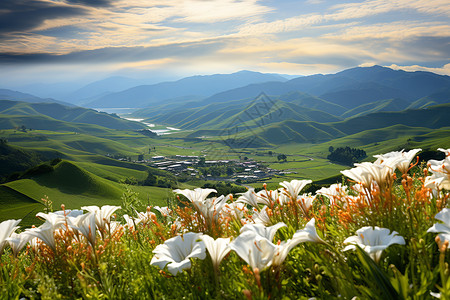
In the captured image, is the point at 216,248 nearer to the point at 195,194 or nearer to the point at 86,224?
the point at 195,194

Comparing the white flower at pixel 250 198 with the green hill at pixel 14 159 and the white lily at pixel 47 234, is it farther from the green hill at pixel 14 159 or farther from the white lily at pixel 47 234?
the green hill at pixel 14 159

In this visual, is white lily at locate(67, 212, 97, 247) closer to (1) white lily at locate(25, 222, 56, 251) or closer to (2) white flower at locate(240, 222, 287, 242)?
(1) white lily at locate(25, 222, 56, 251)

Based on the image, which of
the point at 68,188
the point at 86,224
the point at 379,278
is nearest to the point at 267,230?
the point at 379,278

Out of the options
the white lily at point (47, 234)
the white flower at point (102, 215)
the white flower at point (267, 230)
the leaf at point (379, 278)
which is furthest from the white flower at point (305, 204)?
the white lily at point (47, 234)

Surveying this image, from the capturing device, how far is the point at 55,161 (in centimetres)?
9419

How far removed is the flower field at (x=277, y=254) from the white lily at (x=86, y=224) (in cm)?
1

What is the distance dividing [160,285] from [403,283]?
2647 millimetres

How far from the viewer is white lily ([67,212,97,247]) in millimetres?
3969

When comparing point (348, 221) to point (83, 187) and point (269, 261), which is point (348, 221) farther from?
point (83, 187)

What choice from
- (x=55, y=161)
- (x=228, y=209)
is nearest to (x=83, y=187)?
(x=55, y=161)

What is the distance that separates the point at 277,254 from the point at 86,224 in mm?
2575

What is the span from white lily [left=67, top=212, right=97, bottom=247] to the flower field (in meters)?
0.01

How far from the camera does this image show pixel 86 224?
403 cm

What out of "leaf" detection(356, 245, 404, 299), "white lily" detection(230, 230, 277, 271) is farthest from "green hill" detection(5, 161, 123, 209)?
"leaf" detection(356, 245, 404, 299)
